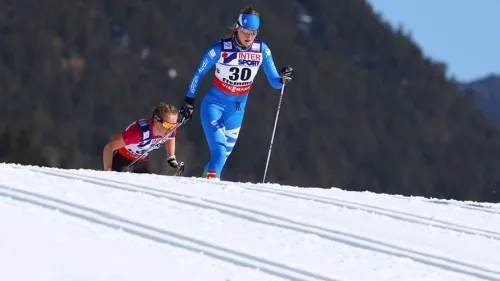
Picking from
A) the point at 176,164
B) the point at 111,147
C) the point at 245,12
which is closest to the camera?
the point at 111,147

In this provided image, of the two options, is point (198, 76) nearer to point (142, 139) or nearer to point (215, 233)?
point (142, 139)

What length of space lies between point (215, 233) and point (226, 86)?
346 cm

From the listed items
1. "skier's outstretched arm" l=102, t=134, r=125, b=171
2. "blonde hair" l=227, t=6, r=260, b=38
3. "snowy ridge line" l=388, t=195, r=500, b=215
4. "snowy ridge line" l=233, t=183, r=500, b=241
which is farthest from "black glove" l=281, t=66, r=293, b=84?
"snowy ridge line" l=233, t=183, r=500, b=241

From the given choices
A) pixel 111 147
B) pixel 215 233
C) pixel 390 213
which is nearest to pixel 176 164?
pixel 111 147

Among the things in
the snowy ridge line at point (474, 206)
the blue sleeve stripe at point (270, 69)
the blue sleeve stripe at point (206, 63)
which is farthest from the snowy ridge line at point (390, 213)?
the blue sleeve stripe at point (270, 69)

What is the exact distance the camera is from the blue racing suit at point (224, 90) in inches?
322

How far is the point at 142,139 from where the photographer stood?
8.15 metres

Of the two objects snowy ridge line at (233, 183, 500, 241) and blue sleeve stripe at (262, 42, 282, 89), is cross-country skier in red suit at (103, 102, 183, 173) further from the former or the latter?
snowy ridge line at (233, 183, 500, 241)

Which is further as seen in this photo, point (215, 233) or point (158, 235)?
point (215, 233)

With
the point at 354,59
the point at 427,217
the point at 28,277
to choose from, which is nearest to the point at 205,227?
the point at 28,277

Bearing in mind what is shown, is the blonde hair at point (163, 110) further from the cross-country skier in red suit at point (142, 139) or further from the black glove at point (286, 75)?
the black glove at point (286, 75)

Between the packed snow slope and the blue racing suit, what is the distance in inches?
58.3

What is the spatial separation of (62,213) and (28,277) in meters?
1.06

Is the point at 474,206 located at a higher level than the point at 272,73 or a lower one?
lower
